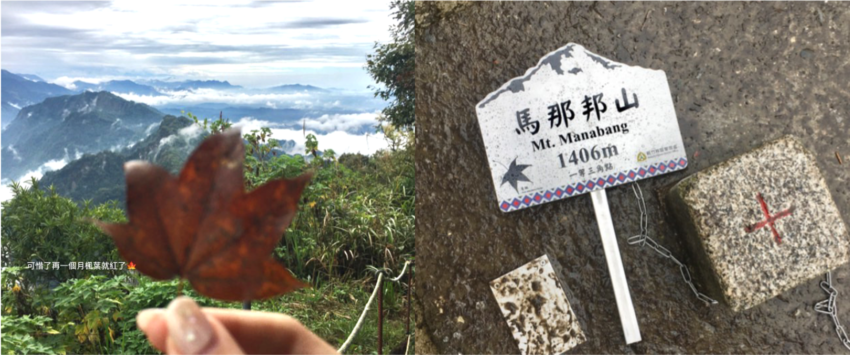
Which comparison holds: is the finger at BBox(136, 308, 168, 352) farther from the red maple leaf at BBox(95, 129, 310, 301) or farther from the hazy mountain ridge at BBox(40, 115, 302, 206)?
the hazy mountain ridge at BBox(40, 115, 302, 206)

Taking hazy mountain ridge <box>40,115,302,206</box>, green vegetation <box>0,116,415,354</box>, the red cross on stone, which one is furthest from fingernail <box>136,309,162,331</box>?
hazy mountain ridge <box>40,115,302,206</box>

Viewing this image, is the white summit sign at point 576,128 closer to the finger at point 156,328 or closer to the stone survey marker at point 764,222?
the stone survey marker at point 764,222

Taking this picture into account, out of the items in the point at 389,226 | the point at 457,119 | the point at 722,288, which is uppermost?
the point at 457,119

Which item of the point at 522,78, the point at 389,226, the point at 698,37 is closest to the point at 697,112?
the point at 698,37

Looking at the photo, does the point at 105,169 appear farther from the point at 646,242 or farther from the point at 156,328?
the point at 156,328

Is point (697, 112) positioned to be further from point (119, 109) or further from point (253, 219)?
point (119, 109)

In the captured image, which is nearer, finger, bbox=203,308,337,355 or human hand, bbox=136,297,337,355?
human hand, bbox=136,297,337,355
